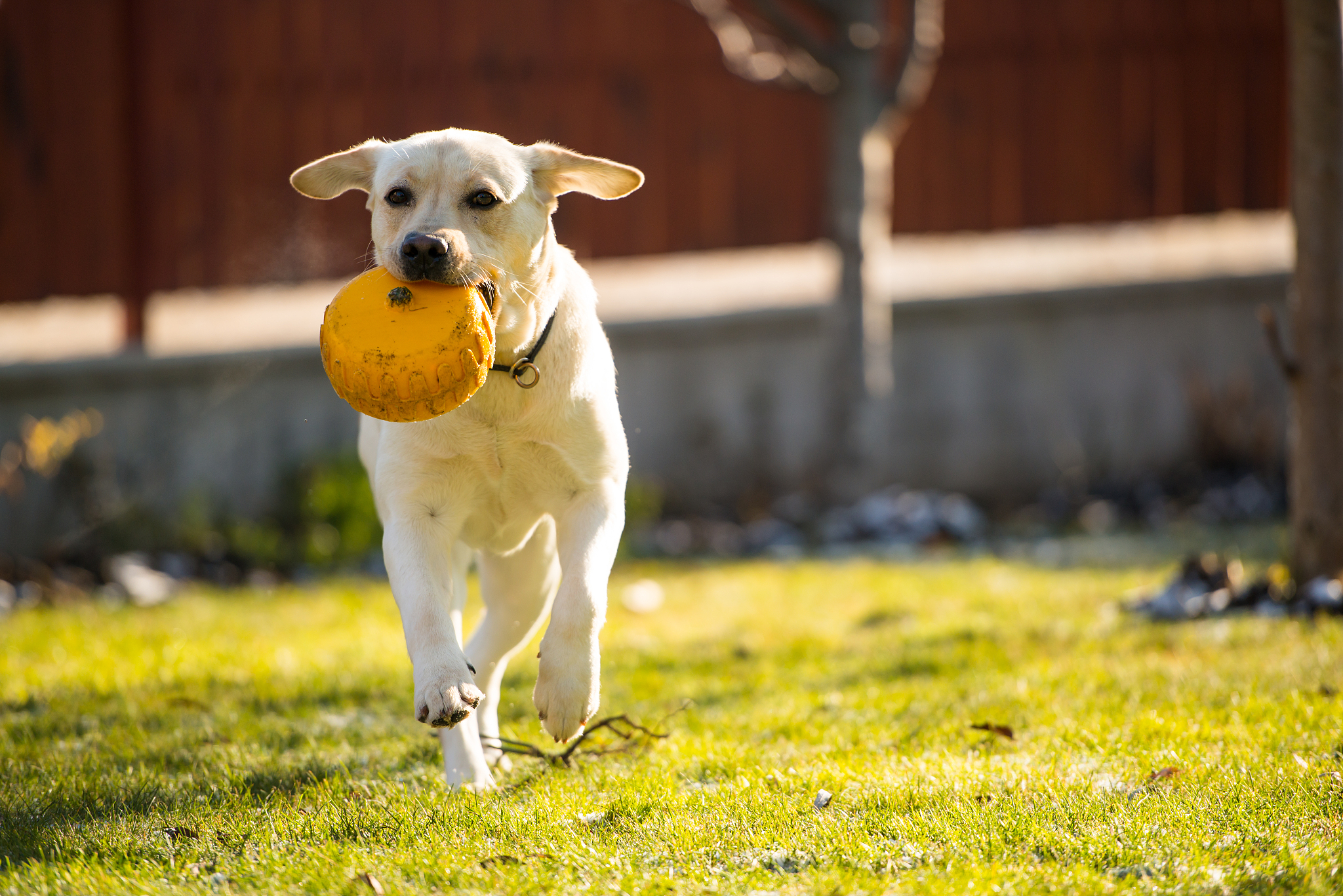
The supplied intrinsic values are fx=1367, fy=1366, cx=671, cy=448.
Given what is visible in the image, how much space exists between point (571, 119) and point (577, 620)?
6027 millimetres

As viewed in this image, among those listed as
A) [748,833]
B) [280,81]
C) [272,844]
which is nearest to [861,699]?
[748,833]

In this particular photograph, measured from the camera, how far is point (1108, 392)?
931 cm

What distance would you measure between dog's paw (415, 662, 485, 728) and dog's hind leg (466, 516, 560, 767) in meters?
0.77

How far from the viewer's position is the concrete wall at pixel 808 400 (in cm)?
759

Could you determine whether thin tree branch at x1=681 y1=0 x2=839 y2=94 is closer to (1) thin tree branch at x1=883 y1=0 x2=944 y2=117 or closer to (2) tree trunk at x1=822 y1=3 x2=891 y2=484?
(2) tree trunk at x1=822 y1=3 x2=891 y2=484

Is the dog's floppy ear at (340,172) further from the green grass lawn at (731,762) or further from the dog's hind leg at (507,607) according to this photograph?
the green grass lawn at (731,762)

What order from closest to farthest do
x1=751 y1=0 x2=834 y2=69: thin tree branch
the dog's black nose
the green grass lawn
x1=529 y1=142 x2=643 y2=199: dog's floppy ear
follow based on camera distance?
the green grass lawn → the dog's black nose → x1=529 y1=142 x2=643 y2=199: dog's floppy ear → x1=751 y1=0 x2=834 y2=69: thin tree branch

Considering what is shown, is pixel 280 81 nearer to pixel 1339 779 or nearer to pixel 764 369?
pixel 764 369

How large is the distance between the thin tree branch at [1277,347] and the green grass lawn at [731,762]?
1.04 metres

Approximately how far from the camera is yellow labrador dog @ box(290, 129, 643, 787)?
3.57m

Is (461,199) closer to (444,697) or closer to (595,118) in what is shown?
(444,697)

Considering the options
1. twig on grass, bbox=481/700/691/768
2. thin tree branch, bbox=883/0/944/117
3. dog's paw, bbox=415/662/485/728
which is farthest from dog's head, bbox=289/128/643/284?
thin tree branch, bbox=883/0/944/117

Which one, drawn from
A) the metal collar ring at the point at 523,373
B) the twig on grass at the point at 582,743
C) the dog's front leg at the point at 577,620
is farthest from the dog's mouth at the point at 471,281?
the twig on grass at the point at 582,743

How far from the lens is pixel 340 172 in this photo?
4078 millimetres
